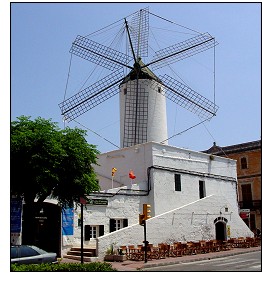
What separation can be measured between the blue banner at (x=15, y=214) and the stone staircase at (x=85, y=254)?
4.60 m

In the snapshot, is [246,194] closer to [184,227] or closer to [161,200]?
[161,200]

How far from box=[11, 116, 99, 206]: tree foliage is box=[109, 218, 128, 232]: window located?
6.57 m

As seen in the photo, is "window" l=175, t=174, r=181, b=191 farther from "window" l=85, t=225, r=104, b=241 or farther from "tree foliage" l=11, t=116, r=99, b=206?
"tree foliage" l=11, t=116, r=99, b=206

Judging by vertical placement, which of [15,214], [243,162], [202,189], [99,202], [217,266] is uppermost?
[243,162]

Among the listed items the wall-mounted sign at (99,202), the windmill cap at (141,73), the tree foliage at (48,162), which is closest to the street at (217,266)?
the tree foliage at (48,162)

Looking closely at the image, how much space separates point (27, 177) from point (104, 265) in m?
4.99

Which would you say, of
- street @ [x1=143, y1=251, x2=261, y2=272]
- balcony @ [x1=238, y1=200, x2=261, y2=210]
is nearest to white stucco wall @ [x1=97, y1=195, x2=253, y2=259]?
street @ [x1=143, y1=251, x2=261, y2=272]

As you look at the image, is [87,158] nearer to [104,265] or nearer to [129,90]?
[104,265]

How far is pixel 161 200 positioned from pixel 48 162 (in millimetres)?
12450

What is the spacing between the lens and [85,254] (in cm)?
2155

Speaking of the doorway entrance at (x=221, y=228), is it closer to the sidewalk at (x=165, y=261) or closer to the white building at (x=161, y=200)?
the white building at (x=161, y=200)

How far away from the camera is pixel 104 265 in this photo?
45.5ft

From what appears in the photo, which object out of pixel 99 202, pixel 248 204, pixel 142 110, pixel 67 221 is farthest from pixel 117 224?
pixel 248 204

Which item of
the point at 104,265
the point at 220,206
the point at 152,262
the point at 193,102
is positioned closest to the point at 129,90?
the point at 193,102
